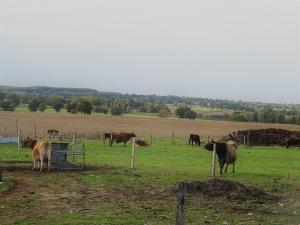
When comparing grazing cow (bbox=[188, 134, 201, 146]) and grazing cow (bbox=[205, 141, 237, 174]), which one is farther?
grazing cow (bbox=[188, 134, 201, 146])

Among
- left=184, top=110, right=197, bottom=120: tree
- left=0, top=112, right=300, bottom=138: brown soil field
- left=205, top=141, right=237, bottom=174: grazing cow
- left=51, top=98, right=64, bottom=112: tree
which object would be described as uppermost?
left=51, top=98, right=64, bottom=112: tree

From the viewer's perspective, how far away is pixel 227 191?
15820mm

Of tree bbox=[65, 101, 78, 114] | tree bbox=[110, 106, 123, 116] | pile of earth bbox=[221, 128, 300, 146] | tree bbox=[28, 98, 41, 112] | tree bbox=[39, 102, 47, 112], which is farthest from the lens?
tree bbox=[28, 98, 41, 112]

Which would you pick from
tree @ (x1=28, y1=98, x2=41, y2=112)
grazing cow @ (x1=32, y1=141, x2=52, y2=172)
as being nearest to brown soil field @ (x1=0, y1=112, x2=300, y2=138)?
grazing cow @ (x1=32, y1=141, x2=52, y2=172)

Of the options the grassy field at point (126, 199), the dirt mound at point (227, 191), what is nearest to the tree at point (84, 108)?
the grassy field at point (126, 199)

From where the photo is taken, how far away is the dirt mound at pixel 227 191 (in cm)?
1532

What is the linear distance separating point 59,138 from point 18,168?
809 inches

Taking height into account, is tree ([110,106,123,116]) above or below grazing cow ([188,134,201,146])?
above

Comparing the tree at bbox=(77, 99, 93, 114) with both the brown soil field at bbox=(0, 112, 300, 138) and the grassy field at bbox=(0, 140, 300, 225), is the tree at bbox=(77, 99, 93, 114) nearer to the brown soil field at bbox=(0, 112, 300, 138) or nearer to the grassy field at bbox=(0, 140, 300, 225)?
the brown soil field at bbox=(0, 112, 300, 138)

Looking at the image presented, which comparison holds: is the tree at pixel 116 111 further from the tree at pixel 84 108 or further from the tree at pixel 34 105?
the tree at pixel 34 105

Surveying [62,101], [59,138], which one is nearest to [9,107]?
[62,101]

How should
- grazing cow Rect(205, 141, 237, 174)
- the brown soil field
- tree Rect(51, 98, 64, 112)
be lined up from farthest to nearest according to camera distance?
tree Rect(51, 98, 64, 112), the brown soil field, grazing cow Rect(205, 141, 237, 174)

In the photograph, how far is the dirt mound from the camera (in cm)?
1532

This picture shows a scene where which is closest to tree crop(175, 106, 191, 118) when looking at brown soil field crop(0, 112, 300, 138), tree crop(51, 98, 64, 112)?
tree crop(51, 98, 64, 112)
